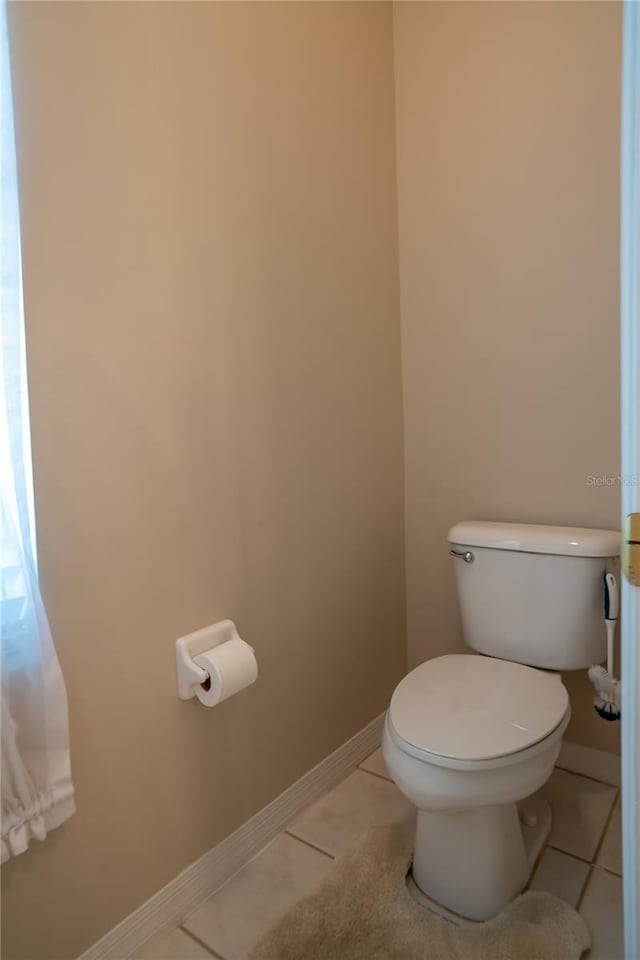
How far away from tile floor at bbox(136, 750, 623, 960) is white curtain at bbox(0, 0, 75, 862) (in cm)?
52

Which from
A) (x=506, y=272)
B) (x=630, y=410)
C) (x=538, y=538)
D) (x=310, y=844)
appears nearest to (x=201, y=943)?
(x=310, y=844)

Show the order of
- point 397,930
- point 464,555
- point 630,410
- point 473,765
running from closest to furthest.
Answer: point 630,410 < point 473,765 < point 397,930 < point 464,555

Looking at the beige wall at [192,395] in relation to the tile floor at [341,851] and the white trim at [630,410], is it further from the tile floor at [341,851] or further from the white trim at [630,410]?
the white trim at [630,410]

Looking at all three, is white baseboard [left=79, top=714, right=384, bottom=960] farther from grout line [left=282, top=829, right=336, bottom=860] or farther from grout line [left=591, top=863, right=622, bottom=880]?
grout line [left=591, top=863, right=622, bottom=880]

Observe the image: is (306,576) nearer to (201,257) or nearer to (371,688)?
(371,688)

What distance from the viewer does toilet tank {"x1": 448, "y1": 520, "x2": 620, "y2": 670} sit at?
4.82ft

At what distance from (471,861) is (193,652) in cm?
76

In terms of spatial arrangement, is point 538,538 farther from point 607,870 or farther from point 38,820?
point 38,820

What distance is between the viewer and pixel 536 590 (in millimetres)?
1520

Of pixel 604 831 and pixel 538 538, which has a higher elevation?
pixel 538 538

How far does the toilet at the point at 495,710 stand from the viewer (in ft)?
3.74

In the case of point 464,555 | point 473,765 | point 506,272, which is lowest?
point 473,765

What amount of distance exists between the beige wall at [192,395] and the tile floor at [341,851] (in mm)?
131

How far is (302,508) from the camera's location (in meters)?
1.59
